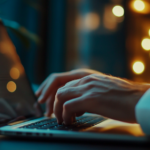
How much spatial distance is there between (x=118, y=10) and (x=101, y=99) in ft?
6.01

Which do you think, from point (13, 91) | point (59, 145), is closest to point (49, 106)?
point (13, 91)

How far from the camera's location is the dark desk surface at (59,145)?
1.06ft

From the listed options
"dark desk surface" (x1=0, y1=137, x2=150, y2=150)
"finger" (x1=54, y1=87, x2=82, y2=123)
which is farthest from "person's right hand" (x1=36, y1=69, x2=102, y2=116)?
"dark desk surface" (x1=0, y1=137, x2=150, y2=150)

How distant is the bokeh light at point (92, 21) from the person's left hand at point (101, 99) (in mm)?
1750

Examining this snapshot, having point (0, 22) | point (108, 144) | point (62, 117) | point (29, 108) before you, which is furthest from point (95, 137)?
point (0, 22)

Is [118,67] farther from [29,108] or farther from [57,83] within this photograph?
[29,108]

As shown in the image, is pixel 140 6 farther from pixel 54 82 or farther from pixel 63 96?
A: pixel 63 96

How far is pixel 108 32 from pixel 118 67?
367mm

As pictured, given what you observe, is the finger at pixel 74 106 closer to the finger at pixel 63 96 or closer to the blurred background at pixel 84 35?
the finger at pixel 63 96

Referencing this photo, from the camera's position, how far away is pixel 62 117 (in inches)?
20.4

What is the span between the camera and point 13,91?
632 mm

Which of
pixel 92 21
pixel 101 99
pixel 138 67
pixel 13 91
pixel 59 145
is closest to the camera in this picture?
pixel 59 145

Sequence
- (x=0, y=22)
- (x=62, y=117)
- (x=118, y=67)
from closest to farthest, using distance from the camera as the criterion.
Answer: (x=62, y=117) → (x=0, y=22) → (x=118, y=67)

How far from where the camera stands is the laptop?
0.38 meters
